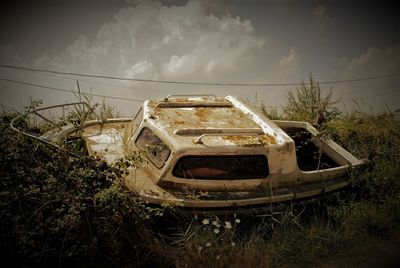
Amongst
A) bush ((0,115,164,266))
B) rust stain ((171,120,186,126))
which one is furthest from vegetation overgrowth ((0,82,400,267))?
rust stain ((171,120,186,126))

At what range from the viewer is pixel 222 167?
13.9 feet

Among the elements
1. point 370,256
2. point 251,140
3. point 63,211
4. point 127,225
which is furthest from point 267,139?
point 63,211

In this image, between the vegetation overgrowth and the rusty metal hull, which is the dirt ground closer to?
the vegetation overgrowth

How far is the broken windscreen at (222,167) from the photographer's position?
4.12 metres

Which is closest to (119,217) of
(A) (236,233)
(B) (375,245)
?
(A) (236,233)

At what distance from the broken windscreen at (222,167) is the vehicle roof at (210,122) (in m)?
0.21

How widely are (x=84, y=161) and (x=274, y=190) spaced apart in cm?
271

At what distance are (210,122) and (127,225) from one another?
81.6 inches

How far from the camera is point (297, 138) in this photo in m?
6.39

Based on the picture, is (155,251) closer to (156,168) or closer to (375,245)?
(156,168)

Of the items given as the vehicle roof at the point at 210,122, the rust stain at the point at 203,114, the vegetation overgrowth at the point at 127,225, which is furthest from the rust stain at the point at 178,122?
the vegetation overgrowth at the point at 127,225

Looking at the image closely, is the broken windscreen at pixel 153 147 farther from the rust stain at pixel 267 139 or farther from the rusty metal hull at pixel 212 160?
the rust stain at pixel 267 139

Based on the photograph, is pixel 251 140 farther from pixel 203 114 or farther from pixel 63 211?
pixel 63 211

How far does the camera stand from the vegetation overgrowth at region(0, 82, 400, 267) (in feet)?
10.7
